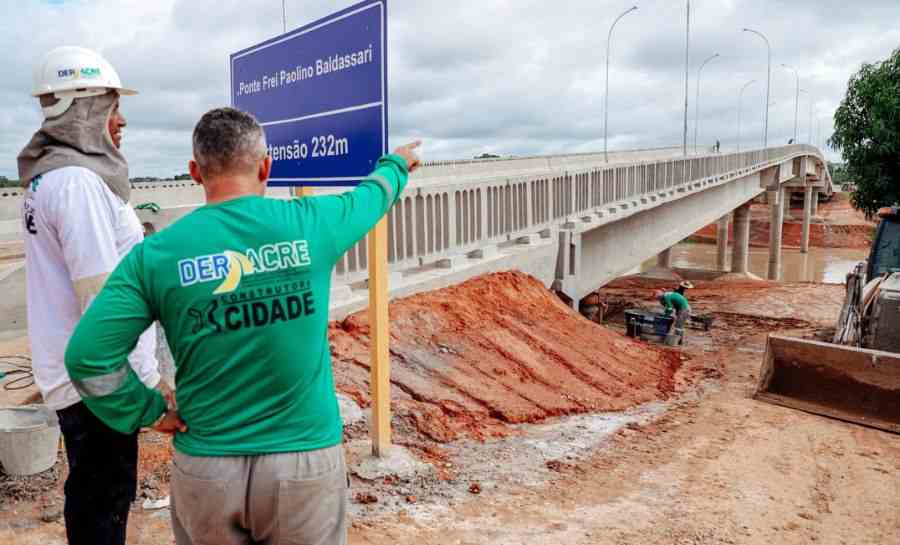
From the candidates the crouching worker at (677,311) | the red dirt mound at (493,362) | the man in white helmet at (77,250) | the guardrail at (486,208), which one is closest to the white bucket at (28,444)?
the man in white helmet at (77,250)

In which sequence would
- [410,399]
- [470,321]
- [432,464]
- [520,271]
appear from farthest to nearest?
[520,271] < [470,321] < [410,399] < [432,464]

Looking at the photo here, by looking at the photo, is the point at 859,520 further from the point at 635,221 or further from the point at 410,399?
the point at 635,221

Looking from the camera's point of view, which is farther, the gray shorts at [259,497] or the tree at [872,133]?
the tree at [872,133]

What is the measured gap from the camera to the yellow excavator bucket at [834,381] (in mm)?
7746

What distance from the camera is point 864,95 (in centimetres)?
2183

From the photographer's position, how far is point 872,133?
21312 mm

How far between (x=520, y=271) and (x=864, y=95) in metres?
17.4

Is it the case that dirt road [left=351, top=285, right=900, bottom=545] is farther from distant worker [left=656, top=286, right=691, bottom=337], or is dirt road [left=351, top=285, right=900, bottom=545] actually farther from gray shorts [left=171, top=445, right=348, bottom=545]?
distant worker [left=656, top=286, right=691, bottom=337]

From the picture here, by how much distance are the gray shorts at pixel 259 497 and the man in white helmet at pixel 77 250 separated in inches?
26.1

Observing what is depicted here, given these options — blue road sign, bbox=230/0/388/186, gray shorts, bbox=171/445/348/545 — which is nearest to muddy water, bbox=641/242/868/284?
blue road sign, bbox=230/0/388/186

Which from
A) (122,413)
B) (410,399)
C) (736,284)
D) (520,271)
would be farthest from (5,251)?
(736,284)

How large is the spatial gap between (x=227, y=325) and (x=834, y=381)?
830 centimetres

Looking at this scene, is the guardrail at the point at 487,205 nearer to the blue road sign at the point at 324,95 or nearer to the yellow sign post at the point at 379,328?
the blue road sign at the point at 324,95

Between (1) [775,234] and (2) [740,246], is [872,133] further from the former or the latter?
(1) [775,234]
